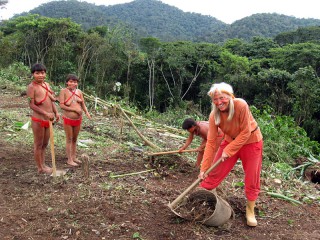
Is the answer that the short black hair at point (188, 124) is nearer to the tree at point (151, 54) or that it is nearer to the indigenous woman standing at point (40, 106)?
the indigenous woman standing at point (40, 106)

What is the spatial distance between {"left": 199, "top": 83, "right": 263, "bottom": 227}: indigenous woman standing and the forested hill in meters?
41.6

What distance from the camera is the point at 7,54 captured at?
19641mm

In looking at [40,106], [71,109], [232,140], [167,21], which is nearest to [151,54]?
[71,109]

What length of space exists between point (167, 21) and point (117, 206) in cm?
8053

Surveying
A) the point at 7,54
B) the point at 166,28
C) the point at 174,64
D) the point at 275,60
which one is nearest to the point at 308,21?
the point at 166,28

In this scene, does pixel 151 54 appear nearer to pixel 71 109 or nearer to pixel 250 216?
Result: pixel 71 109

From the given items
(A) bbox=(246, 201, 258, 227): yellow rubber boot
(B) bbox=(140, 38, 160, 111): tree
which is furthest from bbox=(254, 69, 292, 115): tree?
(A) bbox=(246, 201, 258, 227): yellow rubber boot

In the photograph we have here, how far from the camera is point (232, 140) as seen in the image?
3342 millimetres

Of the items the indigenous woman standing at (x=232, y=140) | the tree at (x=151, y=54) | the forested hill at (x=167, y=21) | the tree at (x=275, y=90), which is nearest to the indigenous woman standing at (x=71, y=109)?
the indigenous woman standing at (x=232, y=140)

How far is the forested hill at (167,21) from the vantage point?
190ft

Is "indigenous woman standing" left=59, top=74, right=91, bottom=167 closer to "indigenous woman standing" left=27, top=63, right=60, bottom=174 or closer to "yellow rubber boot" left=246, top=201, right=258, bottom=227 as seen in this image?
"indigenous woman standing" left=27, top=63, right=60, bottom=174

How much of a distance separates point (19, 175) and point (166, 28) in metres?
72.2

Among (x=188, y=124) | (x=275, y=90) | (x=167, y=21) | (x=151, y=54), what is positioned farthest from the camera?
(x=167, y=21)

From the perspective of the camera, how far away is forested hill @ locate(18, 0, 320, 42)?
190 ft
